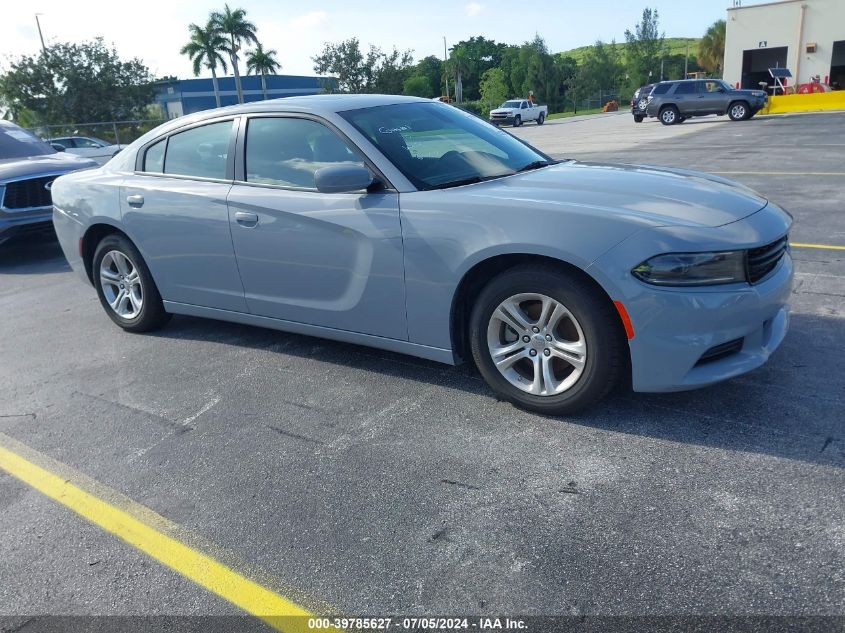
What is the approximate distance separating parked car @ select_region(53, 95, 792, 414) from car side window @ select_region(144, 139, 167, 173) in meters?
0.02

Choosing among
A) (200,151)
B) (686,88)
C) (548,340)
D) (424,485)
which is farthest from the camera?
(686,88)

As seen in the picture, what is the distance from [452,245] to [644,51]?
84.0 metres

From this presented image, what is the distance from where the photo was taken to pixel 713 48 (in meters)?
75.2

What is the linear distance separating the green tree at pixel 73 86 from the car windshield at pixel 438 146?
39647 millimetres

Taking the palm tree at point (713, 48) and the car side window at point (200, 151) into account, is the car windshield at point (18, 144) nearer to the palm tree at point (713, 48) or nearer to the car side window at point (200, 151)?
the car side window at point (200, 151)

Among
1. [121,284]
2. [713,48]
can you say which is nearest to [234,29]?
[713,48]

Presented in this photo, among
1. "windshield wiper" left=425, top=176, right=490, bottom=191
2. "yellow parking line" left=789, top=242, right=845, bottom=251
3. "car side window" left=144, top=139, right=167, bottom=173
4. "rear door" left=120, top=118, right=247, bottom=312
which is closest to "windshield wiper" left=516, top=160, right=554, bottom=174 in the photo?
"windshield wiper" left=425, top=176, right=490, bottom=191

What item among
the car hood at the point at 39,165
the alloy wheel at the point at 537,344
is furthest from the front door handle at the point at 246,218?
the car hood at the point at 39,165

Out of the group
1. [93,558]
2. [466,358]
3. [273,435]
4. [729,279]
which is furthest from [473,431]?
[93,558]

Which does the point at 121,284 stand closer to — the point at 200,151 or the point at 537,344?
the point at 200,151

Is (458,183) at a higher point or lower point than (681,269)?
higher

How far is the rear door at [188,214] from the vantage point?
4.59 metres

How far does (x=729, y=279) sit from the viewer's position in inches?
125

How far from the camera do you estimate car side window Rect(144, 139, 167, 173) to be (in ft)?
16.7
